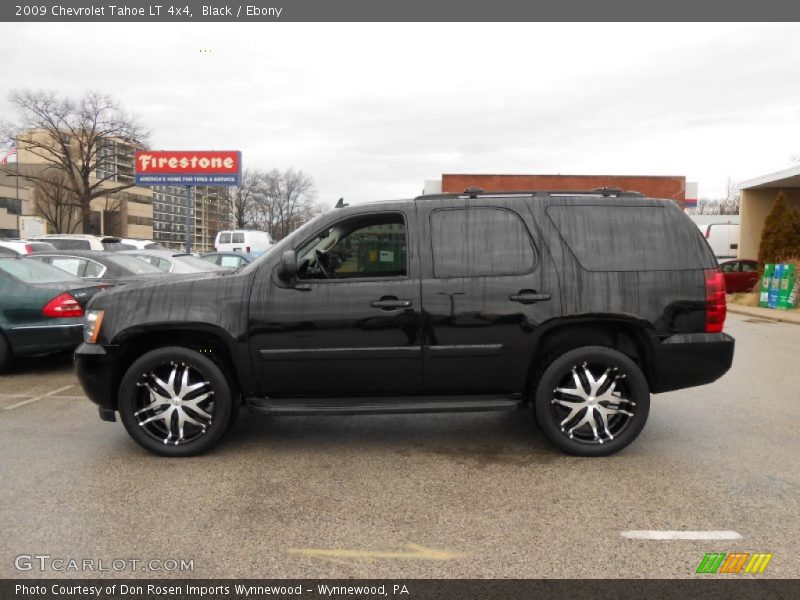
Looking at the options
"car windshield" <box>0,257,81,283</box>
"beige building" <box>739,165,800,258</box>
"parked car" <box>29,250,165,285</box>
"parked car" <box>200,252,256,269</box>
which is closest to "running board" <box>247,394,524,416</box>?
"car windshield" <box>0,257,81,283</box>

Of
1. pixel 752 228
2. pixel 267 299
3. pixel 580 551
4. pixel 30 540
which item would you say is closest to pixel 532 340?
pixel 580 551

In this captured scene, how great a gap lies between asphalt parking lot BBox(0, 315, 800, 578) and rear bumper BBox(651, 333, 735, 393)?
0.60m

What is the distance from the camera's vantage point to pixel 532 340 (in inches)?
171

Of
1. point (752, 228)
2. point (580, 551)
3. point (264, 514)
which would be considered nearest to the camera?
point (580, 551)

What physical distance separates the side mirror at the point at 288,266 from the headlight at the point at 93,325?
4.54 ft

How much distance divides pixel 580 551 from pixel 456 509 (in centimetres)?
77

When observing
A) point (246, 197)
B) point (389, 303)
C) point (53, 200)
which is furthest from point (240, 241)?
point (246, 197)

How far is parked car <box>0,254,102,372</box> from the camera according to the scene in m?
7.27

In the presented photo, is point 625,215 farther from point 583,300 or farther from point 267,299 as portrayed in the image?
point 267,299

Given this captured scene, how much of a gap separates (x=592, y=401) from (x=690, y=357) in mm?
797

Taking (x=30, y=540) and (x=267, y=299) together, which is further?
(x=267, y=299)

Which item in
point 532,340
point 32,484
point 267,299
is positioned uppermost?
point 267,299

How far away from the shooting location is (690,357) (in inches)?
174

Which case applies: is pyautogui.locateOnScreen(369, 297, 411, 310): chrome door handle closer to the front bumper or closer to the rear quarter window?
the rear quarter window
